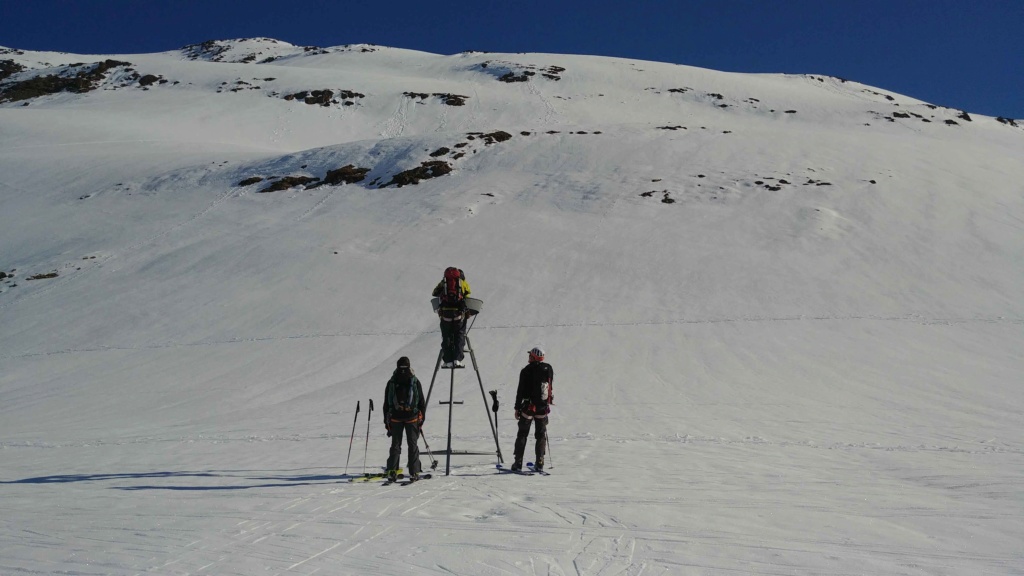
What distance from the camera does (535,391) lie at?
30.8 ft

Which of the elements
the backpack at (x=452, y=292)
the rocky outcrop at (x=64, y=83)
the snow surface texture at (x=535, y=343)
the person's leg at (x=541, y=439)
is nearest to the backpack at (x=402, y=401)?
the snow surface texture at (x=535, y=343)

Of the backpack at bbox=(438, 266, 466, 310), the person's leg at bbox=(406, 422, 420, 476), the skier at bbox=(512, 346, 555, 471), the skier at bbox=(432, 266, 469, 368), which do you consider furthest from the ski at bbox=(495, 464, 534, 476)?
the backpack at bbox=(438, 266, 466, 310)

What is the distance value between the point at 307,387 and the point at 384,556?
1258 cm

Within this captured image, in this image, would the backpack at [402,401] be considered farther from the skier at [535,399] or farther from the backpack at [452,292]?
the skier at [535,399]

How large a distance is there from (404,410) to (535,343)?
1120 cm

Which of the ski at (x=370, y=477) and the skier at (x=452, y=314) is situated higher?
the skier at (x=452, y=314)

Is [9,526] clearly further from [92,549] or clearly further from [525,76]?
[525,76]

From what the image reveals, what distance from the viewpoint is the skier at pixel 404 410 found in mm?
8734

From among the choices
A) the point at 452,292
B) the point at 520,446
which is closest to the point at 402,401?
the point at 452,292

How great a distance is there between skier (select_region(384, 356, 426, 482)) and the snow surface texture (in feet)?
2.39

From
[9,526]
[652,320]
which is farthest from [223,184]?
[9,526]

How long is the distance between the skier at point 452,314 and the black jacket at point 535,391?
3.26 feet

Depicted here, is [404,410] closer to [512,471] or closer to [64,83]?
[512,471]

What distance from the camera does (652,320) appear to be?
21.6 meters
